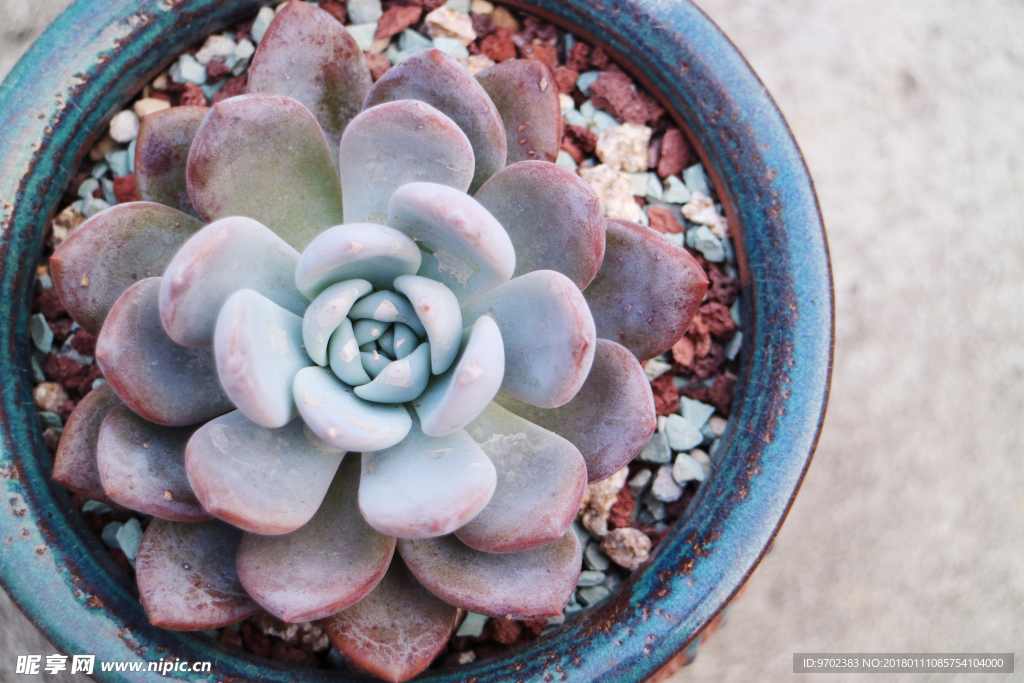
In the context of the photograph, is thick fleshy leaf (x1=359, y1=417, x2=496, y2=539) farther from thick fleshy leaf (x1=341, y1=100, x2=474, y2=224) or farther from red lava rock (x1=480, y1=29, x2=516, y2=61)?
red lava rock (x1=480, y1=29, x2=516, y2=61)

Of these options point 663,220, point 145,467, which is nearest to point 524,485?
point 145,467

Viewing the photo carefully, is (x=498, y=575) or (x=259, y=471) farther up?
(x=259, y=471)

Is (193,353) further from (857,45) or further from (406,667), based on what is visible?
(857,45)

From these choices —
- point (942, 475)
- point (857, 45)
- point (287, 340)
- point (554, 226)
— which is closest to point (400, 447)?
point (287, 340)

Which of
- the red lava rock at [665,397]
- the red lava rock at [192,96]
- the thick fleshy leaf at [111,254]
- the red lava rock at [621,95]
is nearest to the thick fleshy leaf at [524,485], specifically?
the red lava rock at [665,397]

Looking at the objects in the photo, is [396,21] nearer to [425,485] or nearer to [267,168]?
[267,168]

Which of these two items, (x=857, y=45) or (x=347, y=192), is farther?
(x=857, y=45)

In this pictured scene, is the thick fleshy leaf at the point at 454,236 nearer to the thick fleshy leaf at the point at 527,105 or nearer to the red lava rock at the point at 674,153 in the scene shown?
the thick fleshy leaf at the point at 527,105
